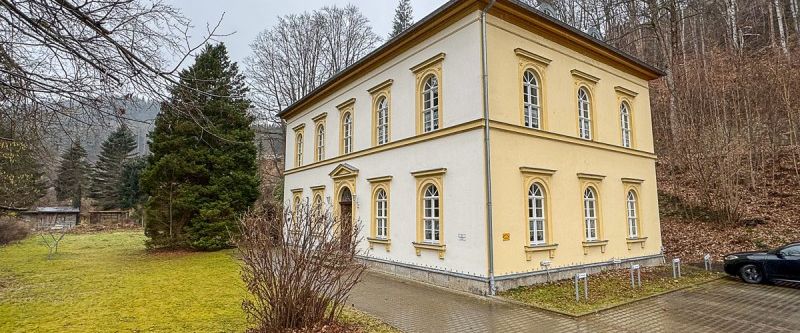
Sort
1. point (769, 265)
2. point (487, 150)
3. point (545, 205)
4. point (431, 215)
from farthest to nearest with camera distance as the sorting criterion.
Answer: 1. point (431, 215)
2. point (545, 205)
3. point (769, 265)
4. point (487, 150)

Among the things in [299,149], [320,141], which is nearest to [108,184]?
[299,149]

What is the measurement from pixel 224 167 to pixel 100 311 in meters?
13.3

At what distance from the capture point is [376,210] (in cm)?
1551

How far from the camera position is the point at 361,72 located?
55.4 ft

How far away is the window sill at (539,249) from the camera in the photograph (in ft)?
37.8

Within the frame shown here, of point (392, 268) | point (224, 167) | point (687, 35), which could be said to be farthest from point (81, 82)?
point (687, 35)

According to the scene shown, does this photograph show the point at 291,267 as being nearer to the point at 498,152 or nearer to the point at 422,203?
the point at 498,152

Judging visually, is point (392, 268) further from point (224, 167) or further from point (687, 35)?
point (687, 35)

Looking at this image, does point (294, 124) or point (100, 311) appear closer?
point (100, 311)

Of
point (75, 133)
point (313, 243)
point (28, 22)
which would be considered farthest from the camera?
point (313, 243)

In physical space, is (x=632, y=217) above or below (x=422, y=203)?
below

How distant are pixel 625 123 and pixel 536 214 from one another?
23.7 feet

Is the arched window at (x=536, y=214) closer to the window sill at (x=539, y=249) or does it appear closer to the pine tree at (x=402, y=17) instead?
the window sill at (x=539, y=249)

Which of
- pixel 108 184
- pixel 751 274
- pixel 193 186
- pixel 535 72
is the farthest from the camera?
pixel 108 184
